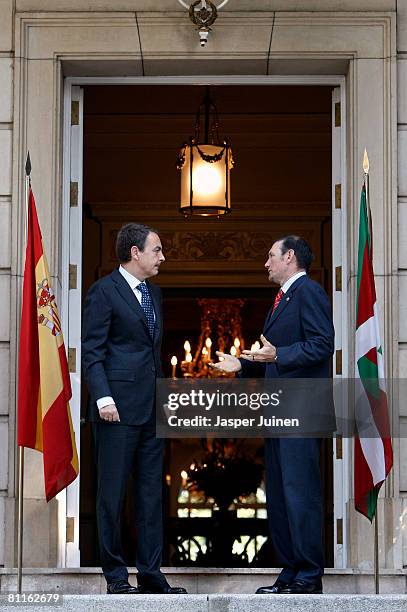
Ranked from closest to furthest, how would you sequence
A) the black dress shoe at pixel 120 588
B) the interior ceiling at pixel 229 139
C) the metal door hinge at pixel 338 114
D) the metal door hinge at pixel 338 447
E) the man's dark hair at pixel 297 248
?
the black dress shoe at pixel 120 588
the man's dark hair at pixel 297 248
the metal door hinge at pixel 338 447
the metal door hinge at pixel 338 114
the interior ceiling at pixel 229 139

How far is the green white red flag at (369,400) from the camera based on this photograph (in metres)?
7.87

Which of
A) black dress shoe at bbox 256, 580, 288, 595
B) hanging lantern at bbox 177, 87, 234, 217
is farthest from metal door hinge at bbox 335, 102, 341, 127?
black dress shoe at bbox 256, 580, 288, 595

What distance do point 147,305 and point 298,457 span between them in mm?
1154

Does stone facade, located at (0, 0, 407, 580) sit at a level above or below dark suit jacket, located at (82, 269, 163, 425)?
above

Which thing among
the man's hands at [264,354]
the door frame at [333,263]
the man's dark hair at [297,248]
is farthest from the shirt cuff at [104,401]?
the door frame at [333,263]

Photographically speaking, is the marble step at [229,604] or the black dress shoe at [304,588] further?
the black dress shoe at [304,588]

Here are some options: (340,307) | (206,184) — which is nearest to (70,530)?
(340,307)

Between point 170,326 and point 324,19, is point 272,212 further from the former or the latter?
point 324,19

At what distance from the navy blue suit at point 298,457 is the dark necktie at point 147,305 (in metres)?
0.67

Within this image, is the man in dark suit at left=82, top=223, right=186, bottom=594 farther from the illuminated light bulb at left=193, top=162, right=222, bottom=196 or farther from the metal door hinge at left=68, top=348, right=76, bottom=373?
the illuminated light bulb at left=193, top=162, right=222, bottom=196

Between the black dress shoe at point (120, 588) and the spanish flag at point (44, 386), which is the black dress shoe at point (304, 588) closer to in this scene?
the black dress shoe at point (120, 588)

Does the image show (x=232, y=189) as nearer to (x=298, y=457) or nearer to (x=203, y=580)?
(x=203, y=580)

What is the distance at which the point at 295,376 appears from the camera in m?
7.83

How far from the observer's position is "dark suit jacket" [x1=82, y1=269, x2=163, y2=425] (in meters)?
7.70
